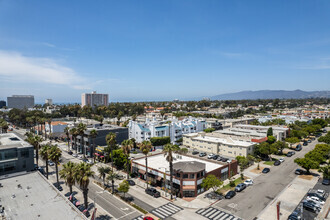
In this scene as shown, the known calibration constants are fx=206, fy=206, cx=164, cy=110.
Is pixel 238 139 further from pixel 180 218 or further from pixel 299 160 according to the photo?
pixel 180 218

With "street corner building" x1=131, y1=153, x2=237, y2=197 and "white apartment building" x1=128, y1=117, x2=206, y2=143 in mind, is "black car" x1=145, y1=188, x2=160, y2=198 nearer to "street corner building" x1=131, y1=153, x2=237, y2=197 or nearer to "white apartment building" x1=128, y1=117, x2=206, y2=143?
"street corner building" x1=131, y1=153, x2=237, y2=197

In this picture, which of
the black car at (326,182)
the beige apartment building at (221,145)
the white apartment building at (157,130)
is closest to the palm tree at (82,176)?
the black car at (326,182)

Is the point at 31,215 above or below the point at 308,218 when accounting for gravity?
above

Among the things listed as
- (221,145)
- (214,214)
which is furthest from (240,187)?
(221,145)

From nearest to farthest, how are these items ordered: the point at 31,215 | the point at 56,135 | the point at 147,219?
the point at 31,215
the point at 147,219
the point at 56,135

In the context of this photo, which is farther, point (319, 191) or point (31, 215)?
point (319, 191)

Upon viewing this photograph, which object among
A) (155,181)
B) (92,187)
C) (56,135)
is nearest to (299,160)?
(155,181)

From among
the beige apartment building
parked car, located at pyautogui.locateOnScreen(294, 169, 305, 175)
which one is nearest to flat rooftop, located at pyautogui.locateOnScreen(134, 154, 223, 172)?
the beige apartment building
